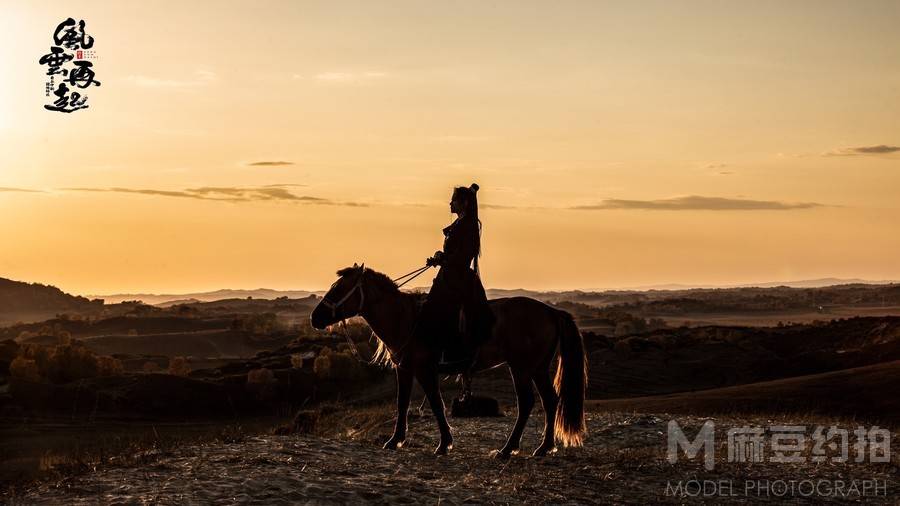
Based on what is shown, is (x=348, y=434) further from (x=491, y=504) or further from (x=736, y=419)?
(x=736, y=419)

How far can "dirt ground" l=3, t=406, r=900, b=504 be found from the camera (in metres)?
9.97

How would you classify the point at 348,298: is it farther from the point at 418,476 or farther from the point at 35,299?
the point at 35,299

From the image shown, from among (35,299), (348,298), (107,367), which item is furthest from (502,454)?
(35,299)

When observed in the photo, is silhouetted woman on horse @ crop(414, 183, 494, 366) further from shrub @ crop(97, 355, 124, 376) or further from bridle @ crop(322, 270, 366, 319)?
shrub @ crop(97, 355, 124, 376)

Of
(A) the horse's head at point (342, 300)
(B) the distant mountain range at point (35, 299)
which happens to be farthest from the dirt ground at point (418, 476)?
(B) the distant mountain range at point (35, 299)

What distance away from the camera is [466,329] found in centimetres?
1358

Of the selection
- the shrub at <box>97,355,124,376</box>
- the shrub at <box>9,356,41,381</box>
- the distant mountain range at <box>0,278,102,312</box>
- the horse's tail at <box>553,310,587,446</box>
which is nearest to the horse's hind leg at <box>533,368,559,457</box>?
the horse's tail at <box>553,310,587,446</box>

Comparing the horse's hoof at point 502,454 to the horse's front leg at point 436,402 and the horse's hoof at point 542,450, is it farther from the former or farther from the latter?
the horse's front leg at point 436,402

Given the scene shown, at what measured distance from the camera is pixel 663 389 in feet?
139

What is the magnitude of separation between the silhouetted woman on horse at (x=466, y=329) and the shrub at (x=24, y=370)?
31661 mm

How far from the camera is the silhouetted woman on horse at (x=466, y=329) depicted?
13625 millimetres

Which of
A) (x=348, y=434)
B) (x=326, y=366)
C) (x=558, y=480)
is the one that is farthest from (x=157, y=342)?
(x=558, y=480)

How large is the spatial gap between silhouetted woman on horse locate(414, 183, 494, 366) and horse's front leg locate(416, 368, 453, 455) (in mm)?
280

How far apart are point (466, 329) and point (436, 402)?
117 cm
